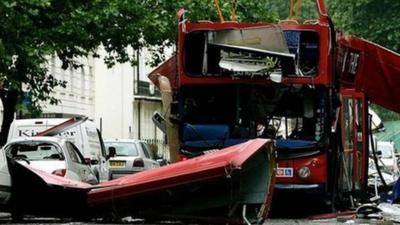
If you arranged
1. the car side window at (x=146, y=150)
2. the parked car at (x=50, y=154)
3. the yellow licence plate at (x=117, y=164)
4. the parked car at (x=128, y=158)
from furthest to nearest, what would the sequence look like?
the car side window at (x=146, y=150)
the yellow licence plate at (x=117, y=164)
the parked car at (x=128, y=158)
the parked car at (x=50, y=154)

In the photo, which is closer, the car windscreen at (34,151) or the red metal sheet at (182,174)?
the red metal sheet at (182,174)

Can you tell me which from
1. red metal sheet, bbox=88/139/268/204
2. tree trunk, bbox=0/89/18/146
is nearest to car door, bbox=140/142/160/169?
tree trunk, bbox=0/89/18/146

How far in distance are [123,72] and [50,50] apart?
129 ft

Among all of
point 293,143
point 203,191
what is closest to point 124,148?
point 293,143

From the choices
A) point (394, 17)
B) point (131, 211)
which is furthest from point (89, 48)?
point (394, 17)

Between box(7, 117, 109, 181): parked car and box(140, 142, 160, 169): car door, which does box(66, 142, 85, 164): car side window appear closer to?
box(7, 117, 109, 181): parked car

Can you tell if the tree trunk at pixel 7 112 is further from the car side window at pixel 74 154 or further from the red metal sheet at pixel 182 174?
the red metal sheet at pixel 182 174

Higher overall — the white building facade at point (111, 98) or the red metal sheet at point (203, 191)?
the red metal sheet at point (203, 191)

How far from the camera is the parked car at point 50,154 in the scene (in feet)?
68.0

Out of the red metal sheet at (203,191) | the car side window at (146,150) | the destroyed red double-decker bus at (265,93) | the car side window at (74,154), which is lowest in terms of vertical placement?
the car side window at (146,150)

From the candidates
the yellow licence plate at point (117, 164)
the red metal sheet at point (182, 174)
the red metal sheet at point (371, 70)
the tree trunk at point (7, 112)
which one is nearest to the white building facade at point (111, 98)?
the yellow licence plate at point (117, 164)

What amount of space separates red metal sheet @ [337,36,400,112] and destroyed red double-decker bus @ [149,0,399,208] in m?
1.10

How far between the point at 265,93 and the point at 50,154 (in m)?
5.60

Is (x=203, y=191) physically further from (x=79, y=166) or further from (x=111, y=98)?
(x=111, y=98)
